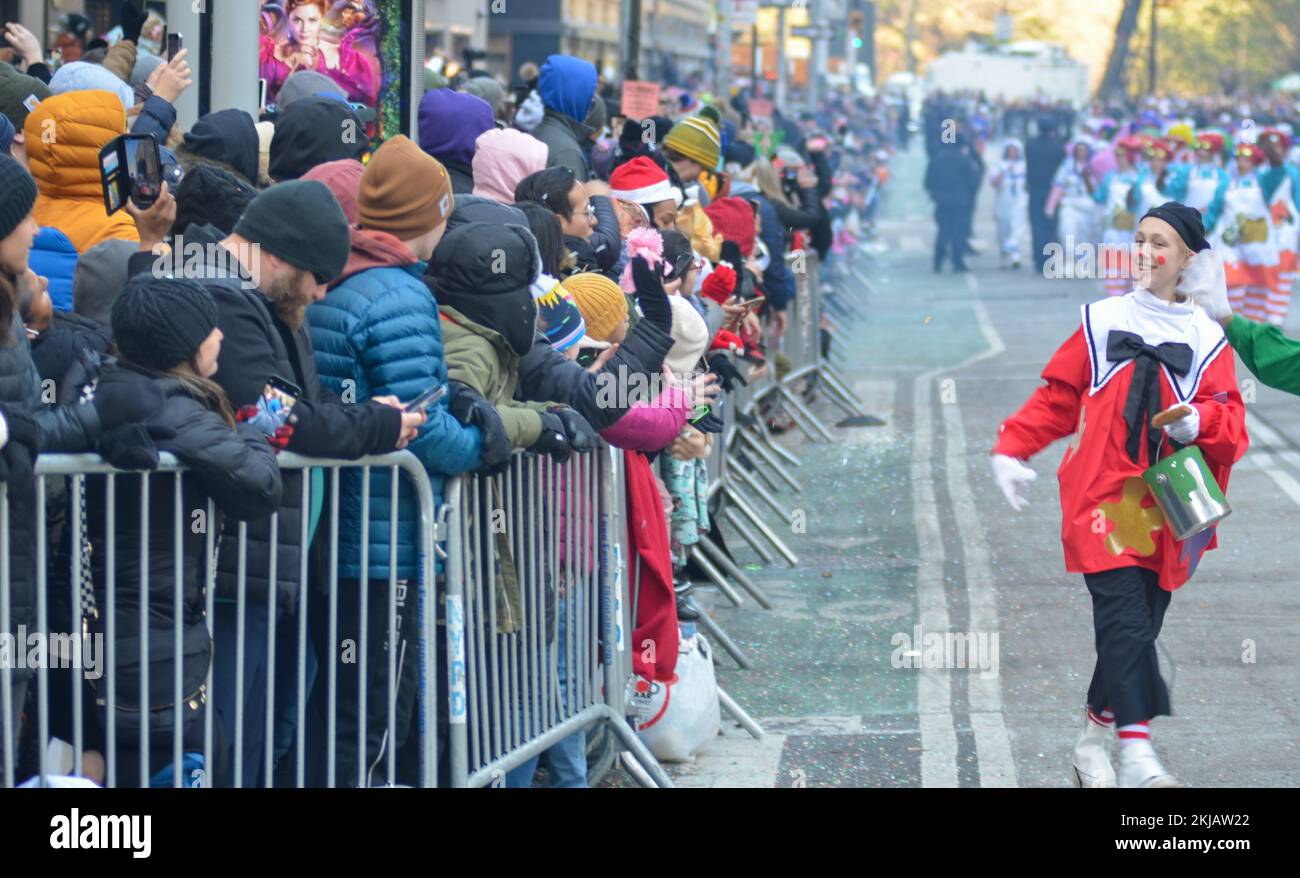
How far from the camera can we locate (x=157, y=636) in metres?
4.50

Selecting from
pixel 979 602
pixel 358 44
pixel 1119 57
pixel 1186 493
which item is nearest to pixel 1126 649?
pixel 1186 493

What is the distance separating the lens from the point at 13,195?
452 centimetres

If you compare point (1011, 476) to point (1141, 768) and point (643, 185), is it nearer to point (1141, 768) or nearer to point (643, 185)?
point (1141, 768)

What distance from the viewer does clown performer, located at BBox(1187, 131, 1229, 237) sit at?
73.5 ft

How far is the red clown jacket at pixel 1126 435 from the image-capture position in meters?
6.23

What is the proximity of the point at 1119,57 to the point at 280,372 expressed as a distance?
68.5m

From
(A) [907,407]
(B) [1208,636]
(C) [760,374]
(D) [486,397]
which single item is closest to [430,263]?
(D) [486,397]

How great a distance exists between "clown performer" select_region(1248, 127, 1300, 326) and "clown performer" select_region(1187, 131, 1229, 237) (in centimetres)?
52

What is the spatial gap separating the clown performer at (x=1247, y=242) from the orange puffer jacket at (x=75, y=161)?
16329mm

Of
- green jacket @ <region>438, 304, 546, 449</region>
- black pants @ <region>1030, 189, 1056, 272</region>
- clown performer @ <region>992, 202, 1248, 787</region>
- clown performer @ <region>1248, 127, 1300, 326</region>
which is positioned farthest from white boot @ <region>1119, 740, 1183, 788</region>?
black pants @ <region>1030, 189, 1056, 272</region>

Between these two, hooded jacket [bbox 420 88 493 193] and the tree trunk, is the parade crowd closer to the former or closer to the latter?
hooded jacket [bbox 420 88 493 193]

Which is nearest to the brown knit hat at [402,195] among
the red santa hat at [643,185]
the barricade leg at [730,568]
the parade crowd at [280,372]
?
the parade crowd at [280,372]

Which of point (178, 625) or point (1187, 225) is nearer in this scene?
point (178, 625)

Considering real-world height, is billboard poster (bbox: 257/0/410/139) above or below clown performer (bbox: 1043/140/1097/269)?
above
